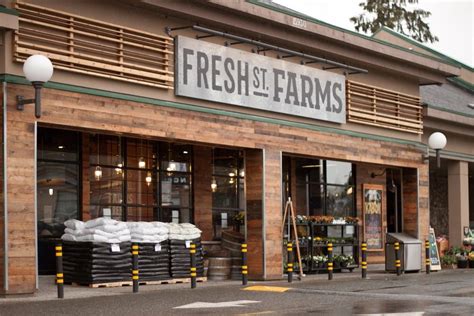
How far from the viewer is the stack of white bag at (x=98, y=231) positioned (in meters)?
20.5

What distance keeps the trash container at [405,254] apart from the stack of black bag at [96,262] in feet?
31.7

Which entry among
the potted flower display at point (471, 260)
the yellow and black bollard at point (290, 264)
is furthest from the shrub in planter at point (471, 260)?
the yellow and black bollard at point (290, 264)

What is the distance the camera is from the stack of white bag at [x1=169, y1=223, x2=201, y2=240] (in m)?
22.4

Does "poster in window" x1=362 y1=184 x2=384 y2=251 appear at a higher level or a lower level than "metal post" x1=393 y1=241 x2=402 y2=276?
higher

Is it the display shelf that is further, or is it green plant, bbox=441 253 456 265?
green plant, bbox=441 253 456 265

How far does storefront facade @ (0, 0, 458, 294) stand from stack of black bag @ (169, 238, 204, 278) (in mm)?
1870

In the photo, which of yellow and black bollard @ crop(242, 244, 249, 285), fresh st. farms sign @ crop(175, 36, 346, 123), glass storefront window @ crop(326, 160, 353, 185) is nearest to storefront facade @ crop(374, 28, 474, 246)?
glass storefront window @ crop(326, 160, 353, 185)

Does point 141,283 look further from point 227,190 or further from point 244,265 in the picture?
point 227,190

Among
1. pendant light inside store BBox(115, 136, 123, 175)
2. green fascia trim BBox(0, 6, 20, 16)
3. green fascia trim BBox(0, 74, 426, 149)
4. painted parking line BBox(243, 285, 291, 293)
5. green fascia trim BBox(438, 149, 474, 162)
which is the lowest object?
painted parking line BBox(243, 285, 291, 293)

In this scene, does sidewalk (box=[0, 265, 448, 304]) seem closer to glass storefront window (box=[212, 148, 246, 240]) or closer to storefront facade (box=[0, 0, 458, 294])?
storefront facade (box=[0, 0, 458, 294])

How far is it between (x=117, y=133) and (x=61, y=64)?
219cm

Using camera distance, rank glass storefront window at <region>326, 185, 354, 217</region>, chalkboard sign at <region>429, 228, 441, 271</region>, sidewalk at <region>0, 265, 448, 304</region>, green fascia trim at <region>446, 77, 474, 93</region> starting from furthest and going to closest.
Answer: green fascia trim at <region>446, 77, 474, 93</region>
glass storefront window at <region>326, 185, 354, 217</region>
chalkboard sign at <region>429, 228, 441, 271</region>
sidewalk at <region>0, 265, 448, 304</region>

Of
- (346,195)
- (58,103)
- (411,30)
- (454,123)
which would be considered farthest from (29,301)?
(411,30)

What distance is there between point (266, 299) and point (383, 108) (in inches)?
515
